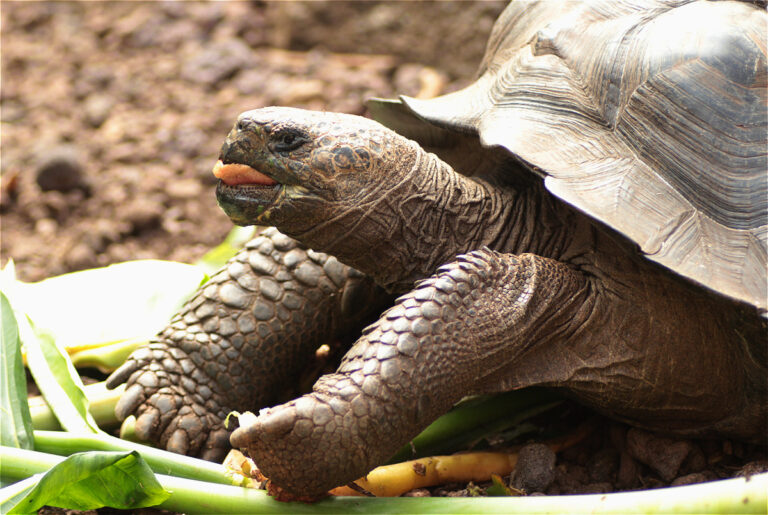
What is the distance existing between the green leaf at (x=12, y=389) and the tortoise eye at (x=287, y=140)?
1.08m

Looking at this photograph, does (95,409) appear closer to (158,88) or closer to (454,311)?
(454,311)

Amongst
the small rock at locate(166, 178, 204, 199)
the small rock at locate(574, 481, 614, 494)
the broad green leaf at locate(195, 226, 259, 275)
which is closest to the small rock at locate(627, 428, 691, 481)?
the small rock at locate(574, 481, 614, 494)

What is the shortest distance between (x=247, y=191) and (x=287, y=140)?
0.19 m

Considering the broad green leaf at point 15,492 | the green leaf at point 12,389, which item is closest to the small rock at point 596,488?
the broad green leaf at point 15,492

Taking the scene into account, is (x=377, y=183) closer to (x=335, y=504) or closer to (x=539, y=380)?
(x=539, y=380)

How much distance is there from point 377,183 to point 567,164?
1.80 ft

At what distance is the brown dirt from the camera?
4.34 m

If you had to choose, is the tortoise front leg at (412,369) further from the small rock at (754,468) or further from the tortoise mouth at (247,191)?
the small rock at (754,468)

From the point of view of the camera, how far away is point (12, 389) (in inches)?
102

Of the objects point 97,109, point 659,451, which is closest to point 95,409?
point 659,451

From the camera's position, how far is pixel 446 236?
258cm

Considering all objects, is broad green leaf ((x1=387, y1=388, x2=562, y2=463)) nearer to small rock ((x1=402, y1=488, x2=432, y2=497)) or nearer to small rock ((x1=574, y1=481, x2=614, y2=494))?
small rock ((x1=402, y1=488, x2=432, y2=497))

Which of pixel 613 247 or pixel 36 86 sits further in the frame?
pixel 36 86

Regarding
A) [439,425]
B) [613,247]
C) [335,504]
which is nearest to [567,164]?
[613,247]
